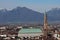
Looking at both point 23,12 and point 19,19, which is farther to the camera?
point 23,12

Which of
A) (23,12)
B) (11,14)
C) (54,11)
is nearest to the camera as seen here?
(11,14)

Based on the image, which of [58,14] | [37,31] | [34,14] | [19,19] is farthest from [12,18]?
[37,31]

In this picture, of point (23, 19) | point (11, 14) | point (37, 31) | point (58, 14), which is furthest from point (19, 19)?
point (37, 31)

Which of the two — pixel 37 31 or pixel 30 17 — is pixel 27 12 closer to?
pixel 30 17

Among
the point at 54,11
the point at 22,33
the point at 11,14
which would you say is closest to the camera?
the point at 22,33

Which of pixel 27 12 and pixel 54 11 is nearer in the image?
pixel 27 12

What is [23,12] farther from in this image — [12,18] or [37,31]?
[37,31]

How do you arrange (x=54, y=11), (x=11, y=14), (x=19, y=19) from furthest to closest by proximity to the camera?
1. (x=54, y=11)
2. (x=11, y=14)
3. (x=19, y=19)

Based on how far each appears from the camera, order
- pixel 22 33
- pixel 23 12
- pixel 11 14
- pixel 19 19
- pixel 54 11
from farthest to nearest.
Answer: pixel 54 11 → pixel 23 12 → pixel 11 14 → pixel 19 19 → pixel 22 33
